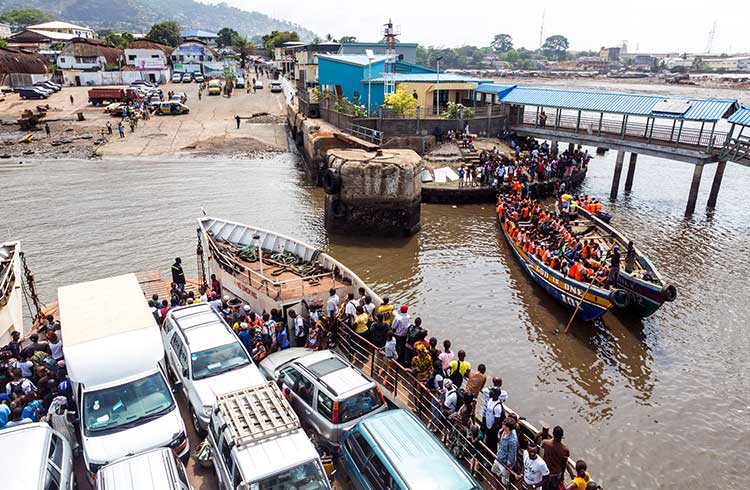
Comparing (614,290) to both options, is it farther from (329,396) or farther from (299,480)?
(299,480)

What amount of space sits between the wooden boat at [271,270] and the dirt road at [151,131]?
89.7 feet

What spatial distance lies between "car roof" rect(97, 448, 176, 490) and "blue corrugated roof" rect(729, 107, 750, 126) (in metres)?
28.4

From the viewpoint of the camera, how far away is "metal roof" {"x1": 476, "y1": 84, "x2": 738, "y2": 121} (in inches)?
1065

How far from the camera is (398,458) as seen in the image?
775 centimetres

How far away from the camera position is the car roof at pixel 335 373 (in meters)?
9.50

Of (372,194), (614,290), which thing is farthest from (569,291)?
(372,194)

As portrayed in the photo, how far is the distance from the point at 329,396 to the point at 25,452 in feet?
15.6

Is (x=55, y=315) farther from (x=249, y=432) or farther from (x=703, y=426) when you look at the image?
(x=703, y=426)

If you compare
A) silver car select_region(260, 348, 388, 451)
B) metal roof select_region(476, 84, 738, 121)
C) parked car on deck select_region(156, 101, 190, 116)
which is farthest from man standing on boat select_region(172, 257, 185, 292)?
parked car on deck select_region(156, 101, 190, 116)

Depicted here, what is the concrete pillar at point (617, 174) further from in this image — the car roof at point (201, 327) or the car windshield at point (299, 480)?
the car windshield at point (299, 480)

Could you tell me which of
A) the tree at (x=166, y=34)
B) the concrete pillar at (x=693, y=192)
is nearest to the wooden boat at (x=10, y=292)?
the concrete pillar at (x=693, y=192)

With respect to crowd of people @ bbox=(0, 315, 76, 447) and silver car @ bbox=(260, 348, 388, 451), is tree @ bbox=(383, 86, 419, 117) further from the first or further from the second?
crowd of people @ bbox=(0, 315, 76, 447)

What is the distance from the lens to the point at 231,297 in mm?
14977

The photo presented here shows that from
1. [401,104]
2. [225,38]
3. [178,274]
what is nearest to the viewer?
[178,274]
